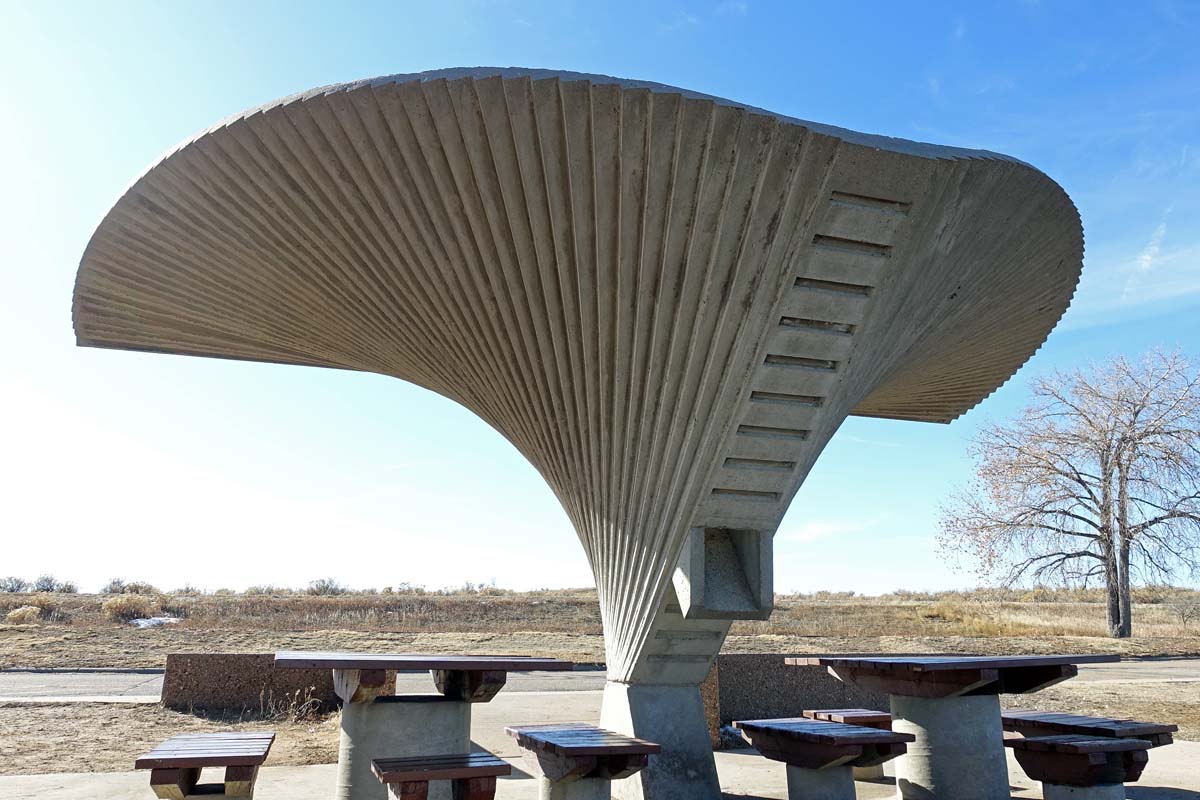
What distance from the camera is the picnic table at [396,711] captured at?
170 inches

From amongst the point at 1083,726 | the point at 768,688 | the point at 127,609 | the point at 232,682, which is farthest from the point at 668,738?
the point at 127,609

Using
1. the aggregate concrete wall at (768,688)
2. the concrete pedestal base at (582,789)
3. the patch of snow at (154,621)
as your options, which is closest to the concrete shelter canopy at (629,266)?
the concrete pedestal base at (582,789)

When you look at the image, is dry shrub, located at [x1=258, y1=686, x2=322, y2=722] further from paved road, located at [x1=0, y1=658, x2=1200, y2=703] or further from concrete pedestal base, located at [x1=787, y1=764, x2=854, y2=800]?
concrete pedestal base, located at [x1=787, y1=764, x2=854, y2=800]

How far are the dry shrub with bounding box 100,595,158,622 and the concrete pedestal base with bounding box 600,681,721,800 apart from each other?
20205 mm

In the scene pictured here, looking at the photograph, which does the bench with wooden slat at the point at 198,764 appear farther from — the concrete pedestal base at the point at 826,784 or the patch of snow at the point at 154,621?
the patch of snow at the point at 154,621

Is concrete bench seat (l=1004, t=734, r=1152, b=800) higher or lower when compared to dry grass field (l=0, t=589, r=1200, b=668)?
A: higher

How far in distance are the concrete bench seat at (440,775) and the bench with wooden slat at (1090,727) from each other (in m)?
3.09

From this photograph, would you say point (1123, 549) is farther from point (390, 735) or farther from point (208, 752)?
point (208, 752)

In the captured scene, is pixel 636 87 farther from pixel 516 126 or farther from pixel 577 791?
pixel 577 791

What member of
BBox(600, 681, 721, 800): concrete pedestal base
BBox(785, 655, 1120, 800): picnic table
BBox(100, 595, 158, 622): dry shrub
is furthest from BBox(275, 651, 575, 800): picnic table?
BBox(100, 595, 158, 622): dry shrub

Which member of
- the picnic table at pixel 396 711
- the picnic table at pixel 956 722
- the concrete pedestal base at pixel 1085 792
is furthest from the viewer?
the picnic table at pixel 956 722

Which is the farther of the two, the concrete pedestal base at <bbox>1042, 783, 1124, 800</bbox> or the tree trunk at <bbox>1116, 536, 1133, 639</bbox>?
the tree trunk at <bbox>1116, 536, 1133, 639</bbox>

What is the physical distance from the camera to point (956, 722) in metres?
5.00

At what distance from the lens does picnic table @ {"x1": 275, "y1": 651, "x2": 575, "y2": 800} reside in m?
4.31
